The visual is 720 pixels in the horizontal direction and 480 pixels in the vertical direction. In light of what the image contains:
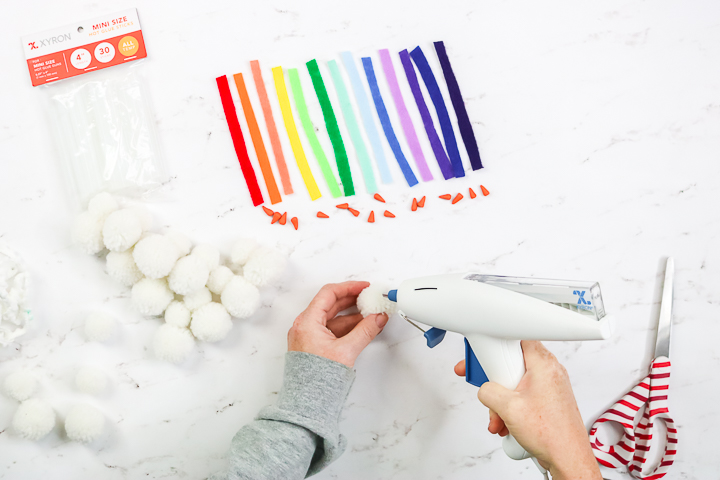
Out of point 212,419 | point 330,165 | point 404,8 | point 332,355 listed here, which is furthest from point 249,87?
point 212,419

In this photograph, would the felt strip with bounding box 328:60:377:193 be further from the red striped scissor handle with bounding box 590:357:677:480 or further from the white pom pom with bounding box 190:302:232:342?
the red striped scissor handle with bounding box 590:357:677:480

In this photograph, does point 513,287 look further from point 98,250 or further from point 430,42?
point 98,250

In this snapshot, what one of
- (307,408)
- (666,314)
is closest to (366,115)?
(307,408)

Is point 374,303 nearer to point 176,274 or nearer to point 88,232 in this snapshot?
point 176,274

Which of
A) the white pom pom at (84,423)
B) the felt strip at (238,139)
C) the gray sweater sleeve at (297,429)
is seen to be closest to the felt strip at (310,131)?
the felt strip at (238,139)

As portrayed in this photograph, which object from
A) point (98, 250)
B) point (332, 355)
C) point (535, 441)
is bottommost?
point (535, 441)

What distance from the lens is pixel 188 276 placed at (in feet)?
2.93

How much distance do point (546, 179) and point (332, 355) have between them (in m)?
0.56

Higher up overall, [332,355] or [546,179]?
[546,179]

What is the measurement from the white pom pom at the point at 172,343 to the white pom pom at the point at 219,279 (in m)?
0.10

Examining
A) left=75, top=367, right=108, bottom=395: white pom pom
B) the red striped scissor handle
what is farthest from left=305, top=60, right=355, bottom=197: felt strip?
the red striped scissor handle

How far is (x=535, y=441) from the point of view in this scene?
71cm

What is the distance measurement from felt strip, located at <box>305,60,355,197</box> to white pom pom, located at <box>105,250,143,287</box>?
0.44 metres

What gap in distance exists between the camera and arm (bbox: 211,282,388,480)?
0.81 meters
